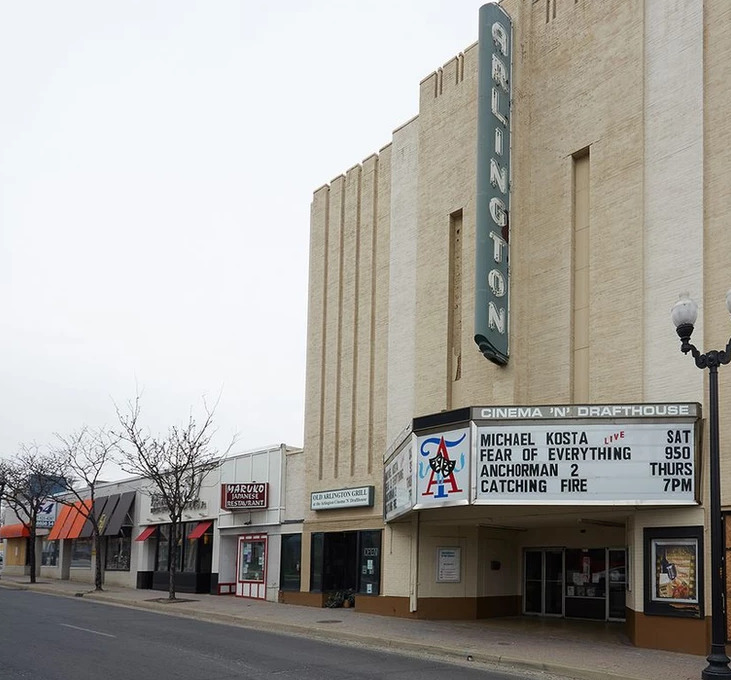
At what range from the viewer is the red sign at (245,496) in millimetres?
34531

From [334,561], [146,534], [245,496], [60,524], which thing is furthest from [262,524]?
[60,524]

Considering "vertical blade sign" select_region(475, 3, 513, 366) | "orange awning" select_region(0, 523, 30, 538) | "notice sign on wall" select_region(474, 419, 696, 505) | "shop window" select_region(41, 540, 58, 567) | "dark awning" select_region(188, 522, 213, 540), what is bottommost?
"shop window" select_region(41, 540, 58, 567)

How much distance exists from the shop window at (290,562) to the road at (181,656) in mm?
7652

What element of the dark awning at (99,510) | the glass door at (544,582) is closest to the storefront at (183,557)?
the dark awning at (99,510)

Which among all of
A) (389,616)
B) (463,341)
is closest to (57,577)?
(389,616)

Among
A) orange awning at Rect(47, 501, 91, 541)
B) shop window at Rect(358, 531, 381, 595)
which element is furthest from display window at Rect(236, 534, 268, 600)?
orange awning at Rect(47, 501, 91, 541)

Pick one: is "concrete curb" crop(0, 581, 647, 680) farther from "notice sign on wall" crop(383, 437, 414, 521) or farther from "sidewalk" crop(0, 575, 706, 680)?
"notice sign on wall" crop(383, 437, 414, 521)

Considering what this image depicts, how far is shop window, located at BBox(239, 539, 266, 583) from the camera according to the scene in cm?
3503

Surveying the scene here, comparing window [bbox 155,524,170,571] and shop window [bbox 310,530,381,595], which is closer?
shop window [bbox 310,530,381,595]

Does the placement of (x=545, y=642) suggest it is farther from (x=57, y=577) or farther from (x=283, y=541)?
(x=57, y=577)

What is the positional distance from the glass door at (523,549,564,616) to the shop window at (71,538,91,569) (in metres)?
32.0

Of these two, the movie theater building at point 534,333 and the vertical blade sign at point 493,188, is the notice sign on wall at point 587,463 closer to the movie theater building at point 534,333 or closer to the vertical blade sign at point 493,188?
the movie theater building at point 534,333

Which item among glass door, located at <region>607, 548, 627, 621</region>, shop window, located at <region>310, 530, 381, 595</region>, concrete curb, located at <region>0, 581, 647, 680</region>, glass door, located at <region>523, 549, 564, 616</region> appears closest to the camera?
concrete curb, located at <region>0, 581, 647, 680</region>

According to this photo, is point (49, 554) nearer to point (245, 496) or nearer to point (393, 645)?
point (245, 496)
